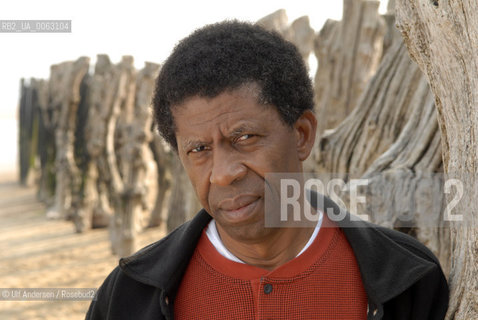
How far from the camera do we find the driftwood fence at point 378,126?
176 cm

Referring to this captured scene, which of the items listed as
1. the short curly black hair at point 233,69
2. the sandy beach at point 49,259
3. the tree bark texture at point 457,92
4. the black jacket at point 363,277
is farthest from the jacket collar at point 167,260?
the sandy beach at point 49,259

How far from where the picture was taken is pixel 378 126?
3779mm

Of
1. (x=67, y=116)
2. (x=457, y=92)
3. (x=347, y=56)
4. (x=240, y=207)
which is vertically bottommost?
(x=240, y=207)

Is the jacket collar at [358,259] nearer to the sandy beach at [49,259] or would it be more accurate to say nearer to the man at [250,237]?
the man at [250,237]

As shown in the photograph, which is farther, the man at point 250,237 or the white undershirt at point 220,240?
the white undershirt at point 220,240

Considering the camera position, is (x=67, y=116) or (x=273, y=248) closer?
(x=273, y=248)

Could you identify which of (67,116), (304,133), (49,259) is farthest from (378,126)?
(67,116)

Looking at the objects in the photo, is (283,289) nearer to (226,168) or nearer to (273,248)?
(273,248)

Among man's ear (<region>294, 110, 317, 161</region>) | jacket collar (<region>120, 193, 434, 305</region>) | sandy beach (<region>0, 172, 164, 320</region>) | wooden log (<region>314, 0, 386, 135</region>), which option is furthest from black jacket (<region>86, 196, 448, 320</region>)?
sandy beach (<region>0, 172, 164, 320</region>)

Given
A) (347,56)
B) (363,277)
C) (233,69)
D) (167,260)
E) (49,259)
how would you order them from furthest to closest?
1. (49,259)
2. (347,56)
3. (167,260)
4. (363,277)
5. (233,69)

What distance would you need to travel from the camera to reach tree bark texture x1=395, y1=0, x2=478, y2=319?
1695 mm

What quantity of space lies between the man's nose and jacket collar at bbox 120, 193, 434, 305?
36 centimetres

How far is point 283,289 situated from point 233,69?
29.8 inches

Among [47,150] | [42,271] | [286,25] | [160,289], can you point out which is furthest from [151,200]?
[160,289]
